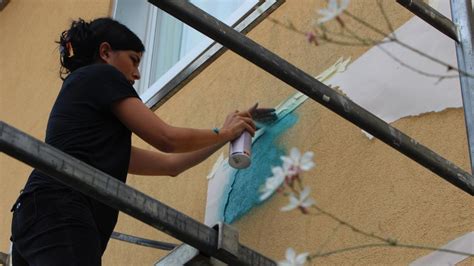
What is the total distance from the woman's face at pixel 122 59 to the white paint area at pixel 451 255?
47.4 inches

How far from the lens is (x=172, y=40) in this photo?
5.58 m

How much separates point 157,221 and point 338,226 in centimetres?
107

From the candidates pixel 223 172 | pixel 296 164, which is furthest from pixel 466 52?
pixel 223 172

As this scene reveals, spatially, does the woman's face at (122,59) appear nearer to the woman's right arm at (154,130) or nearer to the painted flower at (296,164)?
the woman's right arm at (154,130)

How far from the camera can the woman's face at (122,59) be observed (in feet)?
Result: 11.6

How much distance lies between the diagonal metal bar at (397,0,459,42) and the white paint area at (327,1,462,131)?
1.50 feet

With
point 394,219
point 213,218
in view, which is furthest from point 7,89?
point 394,219

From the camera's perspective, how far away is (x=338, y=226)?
3414 millimetres

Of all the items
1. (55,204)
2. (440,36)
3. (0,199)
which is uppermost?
(0,199)

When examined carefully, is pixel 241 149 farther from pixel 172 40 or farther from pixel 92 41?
pixel 172 40

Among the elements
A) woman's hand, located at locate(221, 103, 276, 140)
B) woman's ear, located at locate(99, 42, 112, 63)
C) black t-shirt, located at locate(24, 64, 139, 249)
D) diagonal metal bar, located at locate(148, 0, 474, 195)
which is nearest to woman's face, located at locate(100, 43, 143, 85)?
woman's ear, located at locate(99, 42, 112, 63)

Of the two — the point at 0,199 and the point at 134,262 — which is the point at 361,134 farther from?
the point at 0,199

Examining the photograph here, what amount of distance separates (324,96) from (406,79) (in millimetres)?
1006

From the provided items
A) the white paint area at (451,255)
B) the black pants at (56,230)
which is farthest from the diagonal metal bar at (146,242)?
the white paint area at (451,255)
